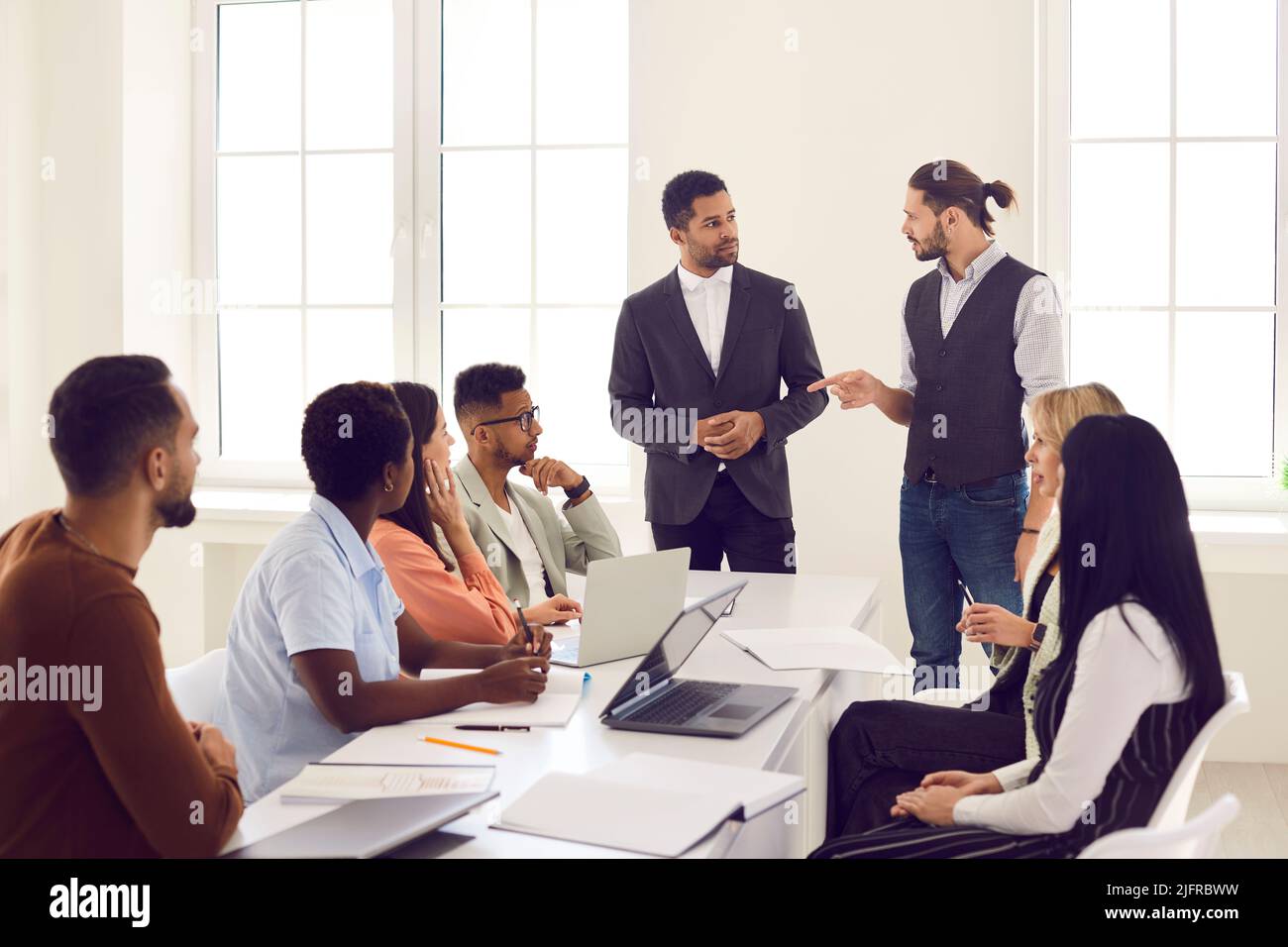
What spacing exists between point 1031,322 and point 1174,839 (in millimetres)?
2142

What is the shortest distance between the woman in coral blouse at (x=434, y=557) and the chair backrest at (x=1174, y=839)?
1293mm

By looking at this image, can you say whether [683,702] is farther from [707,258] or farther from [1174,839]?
[707,258]

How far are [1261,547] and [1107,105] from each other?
1.62 m

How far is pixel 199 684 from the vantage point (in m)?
2.03

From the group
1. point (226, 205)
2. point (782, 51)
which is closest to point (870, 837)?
point (782, 51)

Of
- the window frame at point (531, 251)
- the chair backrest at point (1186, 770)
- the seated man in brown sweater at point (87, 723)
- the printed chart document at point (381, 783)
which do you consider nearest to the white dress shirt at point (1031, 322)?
the window frame at point (531, 251)

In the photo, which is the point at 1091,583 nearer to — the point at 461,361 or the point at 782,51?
the point at 782,51

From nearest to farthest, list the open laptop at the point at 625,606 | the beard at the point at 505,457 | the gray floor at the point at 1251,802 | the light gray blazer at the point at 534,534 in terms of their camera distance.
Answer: the open laptop at the point at 625,606 → the light gray blazer at the point at 534,534 → the beard at the point at 505,457 → the gray floor at the point at 1251,802

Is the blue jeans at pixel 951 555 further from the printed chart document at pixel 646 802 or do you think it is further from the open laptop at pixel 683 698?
the printed chart document at pixel 646 802

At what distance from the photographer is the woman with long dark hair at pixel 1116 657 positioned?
159cm

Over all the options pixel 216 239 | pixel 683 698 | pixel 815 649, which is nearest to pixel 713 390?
pixel 815 649

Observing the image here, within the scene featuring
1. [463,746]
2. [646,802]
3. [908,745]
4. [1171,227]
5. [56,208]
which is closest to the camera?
[646,802]

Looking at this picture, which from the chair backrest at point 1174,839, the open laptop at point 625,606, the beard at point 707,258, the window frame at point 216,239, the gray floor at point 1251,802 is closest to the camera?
the chair backrest at point 1174,839
